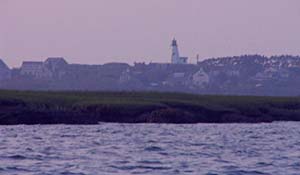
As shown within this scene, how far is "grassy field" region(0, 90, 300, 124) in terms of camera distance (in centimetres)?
7269

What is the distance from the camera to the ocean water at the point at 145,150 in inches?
1540

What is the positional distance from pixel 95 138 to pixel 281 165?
15.9 m

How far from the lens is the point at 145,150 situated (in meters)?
47.4

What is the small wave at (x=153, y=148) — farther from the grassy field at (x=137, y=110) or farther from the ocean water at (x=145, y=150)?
the grassy field at (x=137, y=110)

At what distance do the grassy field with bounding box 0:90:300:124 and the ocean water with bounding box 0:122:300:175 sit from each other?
5.06 meters

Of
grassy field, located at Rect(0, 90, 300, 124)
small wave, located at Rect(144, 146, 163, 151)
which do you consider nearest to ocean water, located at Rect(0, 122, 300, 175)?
small wave, located at Rect(144, 146, 163, 151)

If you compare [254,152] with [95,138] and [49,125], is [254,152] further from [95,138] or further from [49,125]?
[49,125]

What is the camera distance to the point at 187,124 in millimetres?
75312

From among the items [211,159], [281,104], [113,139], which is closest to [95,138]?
[113,139]

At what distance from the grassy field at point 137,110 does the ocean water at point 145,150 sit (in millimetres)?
5065

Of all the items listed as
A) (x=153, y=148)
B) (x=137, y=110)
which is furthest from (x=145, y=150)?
(x=137, y=110)

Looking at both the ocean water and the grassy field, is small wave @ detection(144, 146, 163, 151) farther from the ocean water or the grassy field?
the grassy field

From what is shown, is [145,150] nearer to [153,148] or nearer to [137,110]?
[153,148]

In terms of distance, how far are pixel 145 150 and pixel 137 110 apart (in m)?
33.5
